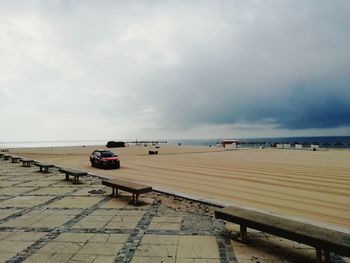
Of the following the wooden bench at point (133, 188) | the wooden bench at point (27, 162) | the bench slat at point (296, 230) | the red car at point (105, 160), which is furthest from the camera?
the wooden bench at point (27, 162)

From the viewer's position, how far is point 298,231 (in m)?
4.88

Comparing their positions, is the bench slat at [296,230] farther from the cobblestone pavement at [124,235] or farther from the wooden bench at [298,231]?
the cobblestone pavement at [124,235]

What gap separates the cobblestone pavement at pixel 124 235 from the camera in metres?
5.18

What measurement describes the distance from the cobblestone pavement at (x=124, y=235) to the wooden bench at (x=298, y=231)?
44 cm

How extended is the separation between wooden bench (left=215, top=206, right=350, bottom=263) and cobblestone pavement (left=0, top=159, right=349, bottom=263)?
44cm

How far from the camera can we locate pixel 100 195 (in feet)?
35.7

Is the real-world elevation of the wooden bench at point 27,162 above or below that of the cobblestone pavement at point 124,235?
above

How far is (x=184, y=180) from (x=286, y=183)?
5033 millimetres

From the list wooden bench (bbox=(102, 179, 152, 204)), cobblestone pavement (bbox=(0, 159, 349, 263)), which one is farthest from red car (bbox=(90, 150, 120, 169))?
cobblestone pavement (bbox=(0, 159, 349, 263))

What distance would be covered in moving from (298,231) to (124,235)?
11.5 feet

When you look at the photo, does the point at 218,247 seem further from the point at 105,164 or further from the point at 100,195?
the point at 105,164

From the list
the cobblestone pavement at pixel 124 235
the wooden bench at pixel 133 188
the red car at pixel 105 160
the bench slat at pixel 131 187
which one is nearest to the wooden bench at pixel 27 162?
the red car at pixel 105 160

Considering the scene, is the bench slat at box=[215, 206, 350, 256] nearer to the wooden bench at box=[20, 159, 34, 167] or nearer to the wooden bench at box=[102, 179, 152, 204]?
the wooden bench at box=[102, 179, 152, 204]

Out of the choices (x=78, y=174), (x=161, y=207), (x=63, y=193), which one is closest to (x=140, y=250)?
(x=161, y=207)
